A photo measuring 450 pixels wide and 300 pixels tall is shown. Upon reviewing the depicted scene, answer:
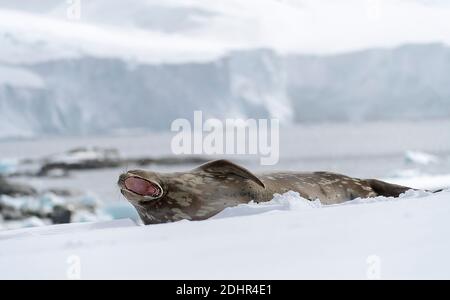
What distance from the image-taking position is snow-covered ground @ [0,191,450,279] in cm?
196

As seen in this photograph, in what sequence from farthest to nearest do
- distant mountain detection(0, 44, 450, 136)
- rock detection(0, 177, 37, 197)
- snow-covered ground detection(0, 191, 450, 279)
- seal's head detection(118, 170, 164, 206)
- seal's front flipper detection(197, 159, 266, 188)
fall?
1. distant mountain detection(0, 44, 450, 136)
2. rock detection(0, 177, 37, 197)
3. seal's front flipper detection(197, 159, 266, 188)
4. seal's head detection(118, 170, 164, 206)
5. snow-covered ground detection(0, 191, 450, 279)

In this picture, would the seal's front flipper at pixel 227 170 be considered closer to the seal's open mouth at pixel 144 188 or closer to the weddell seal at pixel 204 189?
the weddell seal at pixel 204 189

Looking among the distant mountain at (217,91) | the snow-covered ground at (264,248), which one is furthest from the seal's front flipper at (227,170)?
the distant mountain at (217,91)

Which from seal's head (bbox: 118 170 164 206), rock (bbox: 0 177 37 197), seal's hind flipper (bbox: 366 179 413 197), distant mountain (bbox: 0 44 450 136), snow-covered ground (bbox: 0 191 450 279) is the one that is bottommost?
snow-covered ground (bbox: 0 191 450 279)

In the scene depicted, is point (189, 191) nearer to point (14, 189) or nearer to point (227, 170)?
point (227, 170)

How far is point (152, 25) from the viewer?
21.7 metres

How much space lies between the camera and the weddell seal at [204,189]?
10.1 feet

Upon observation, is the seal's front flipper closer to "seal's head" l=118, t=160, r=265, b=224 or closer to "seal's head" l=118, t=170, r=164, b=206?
"seal's head" l=118, t=160, r=265, b=224

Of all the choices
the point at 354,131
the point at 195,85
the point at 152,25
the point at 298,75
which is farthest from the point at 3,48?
the point at 354,131

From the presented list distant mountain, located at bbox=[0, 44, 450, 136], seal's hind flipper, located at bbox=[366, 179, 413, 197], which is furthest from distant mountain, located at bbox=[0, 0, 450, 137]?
seal's hind flipper, located at bbox=[366, 179, 413, 197]

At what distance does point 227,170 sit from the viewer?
10.8 feet

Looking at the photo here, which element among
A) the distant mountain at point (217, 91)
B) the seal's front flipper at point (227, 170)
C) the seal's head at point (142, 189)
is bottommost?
the seal's head at point (142, 189)

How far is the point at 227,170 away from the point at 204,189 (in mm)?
154

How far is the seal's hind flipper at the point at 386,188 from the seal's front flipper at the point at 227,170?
0.80m
